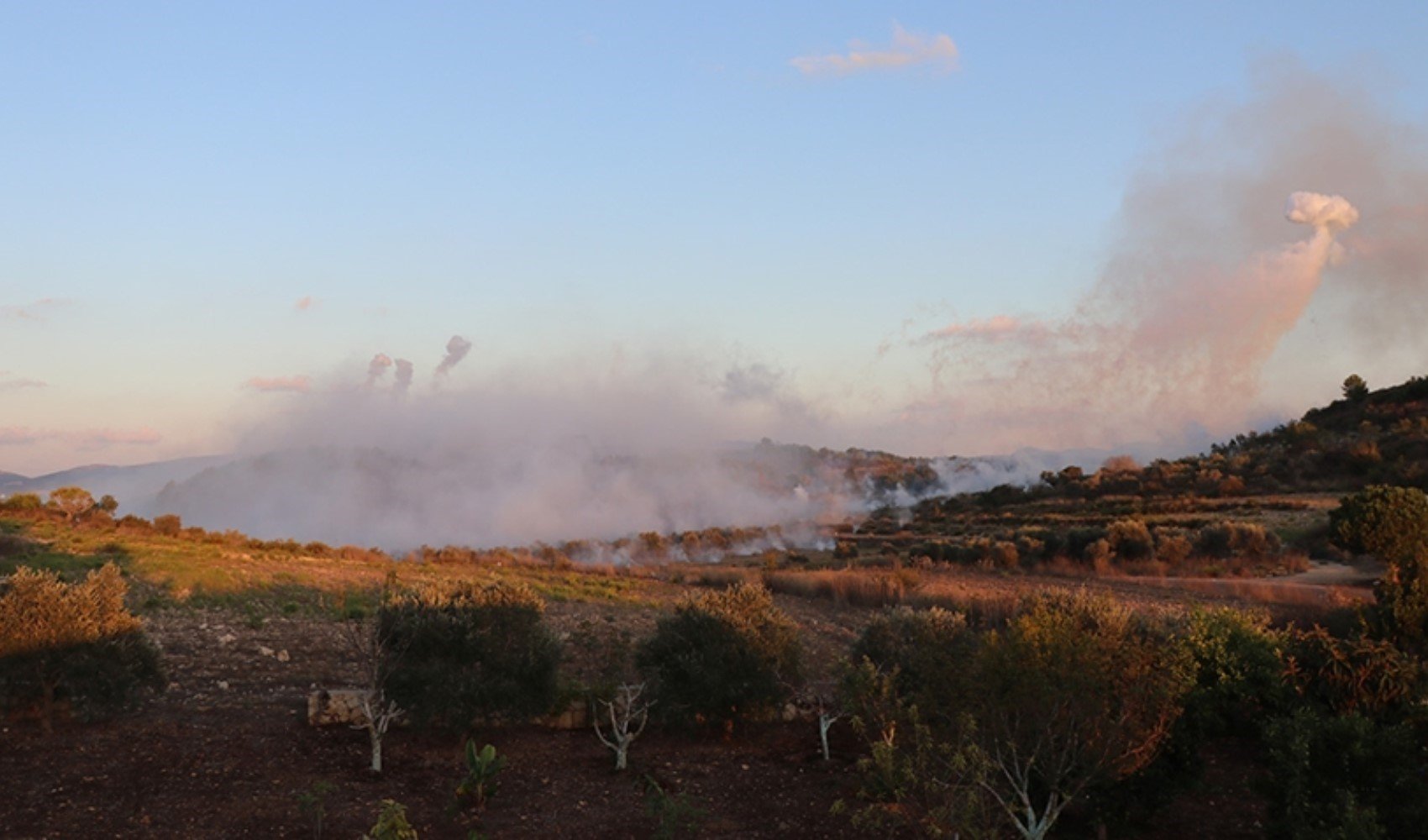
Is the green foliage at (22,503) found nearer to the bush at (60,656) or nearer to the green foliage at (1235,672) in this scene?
the bush at (60,656)

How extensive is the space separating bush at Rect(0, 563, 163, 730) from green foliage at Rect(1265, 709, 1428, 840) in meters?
12.9

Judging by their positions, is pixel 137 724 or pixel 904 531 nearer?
pixel 137 724

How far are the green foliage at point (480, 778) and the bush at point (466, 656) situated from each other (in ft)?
5.58

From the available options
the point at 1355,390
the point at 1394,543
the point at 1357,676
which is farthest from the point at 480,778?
the point at 1355,390

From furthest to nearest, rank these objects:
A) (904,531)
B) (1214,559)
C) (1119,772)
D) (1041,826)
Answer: (904,531) < (1214,559) < (1119,772) < (1041,826)

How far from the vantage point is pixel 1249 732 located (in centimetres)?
1234

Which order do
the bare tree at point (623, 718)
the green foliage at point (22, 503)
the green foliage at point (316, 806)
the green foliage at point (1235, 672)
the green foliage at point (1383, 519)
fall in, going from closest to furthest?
the green foliage at point (316, 806), the bare tree at point (623, 718), the green foliage at point (1235, 672), the green foliage at point (1383, 519), the green foliage at point (22, 503)

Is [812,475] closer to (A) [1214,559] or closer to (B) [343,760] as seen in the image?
(A) [1214,559]

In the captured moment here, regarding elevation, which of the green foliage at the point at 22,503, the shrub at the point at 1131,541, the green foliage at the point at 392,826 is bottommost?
the green foliage at the point at 392,826

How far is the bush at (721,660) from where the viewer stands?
13.1 m

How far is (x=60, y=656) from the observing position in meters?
11.8

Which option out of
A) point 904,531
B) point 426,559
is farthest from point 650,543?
point 426,559

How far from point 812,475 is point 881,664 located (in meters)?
80.5

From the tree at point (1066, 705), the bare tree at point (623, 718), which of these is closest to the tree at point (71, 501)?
the bare tree at point (623, 718)
